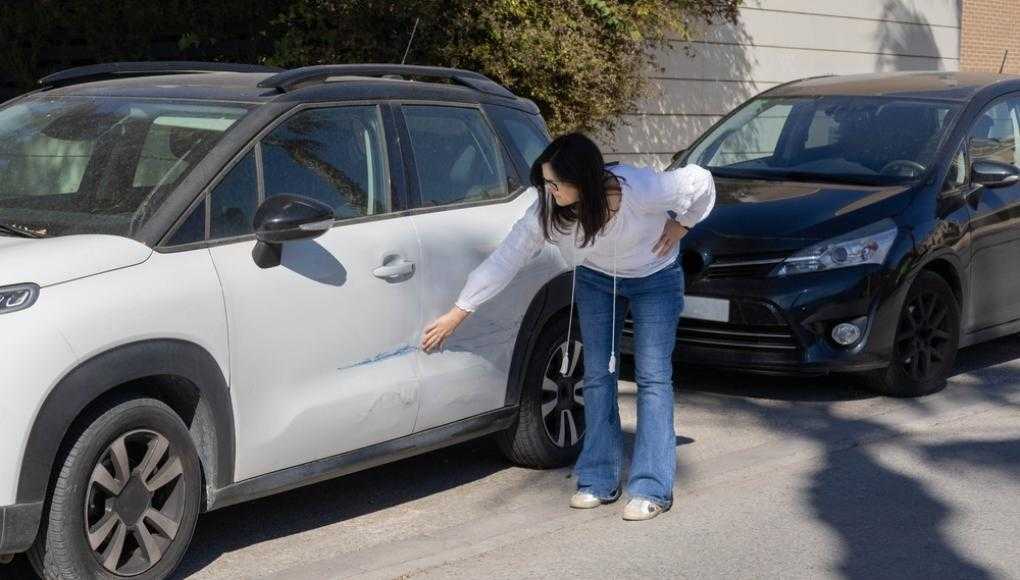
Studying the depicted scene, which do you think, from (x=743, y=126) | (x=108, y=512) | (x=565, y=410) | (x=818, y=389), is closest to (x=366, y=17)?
(x=743, y=126)

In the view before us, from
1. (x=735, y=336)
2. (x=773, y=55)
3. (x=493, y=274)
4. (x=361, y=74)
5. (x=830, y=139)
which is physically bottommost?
(x=735, y=336)

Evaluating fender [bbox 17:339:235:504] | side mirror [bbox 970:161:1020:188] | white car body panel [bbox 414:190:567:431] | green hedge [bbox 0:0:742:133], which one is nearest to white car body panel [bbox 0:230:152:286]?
fender [bbox 17:339:235:504]

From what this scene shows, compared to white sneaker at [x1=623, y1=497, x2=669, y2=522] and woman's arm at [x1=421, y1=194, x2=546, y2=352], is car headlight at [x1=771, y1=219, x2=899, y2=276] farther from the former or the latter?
woman's arm at [x1=421, y1=194, x2=546, y2=352]

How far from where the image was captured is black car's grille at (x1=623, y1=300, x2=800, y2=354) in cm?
757

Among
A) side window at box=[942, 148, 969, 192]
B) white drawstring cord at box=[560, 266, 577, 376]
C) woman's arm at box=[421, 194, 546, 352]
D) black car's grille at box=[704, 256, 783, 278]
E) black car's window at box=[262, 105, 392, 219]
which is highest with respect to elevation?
black car's window at box=[262, 105, 392, 219]

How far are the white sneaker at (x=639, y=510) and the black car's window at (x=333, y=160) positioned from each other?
153 cm

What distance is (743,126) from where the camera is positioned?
31.0ft

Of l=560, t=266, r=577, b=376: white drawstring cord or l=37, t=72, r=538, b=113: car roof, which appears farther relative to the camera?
l=560, t=266, r=577, b=376: white drawstring cord

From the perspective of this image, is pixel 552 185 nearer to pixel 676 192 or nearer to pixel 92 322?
pixel 676 192

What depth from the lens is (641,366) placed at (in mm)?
5684

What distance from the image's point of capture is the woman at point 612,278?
5.32 m

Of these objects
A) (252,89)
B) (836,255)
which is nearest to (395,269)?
(252,89)

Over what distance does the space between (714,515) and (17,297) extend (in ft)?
9.58

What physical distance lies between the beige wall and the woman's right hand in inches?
372
